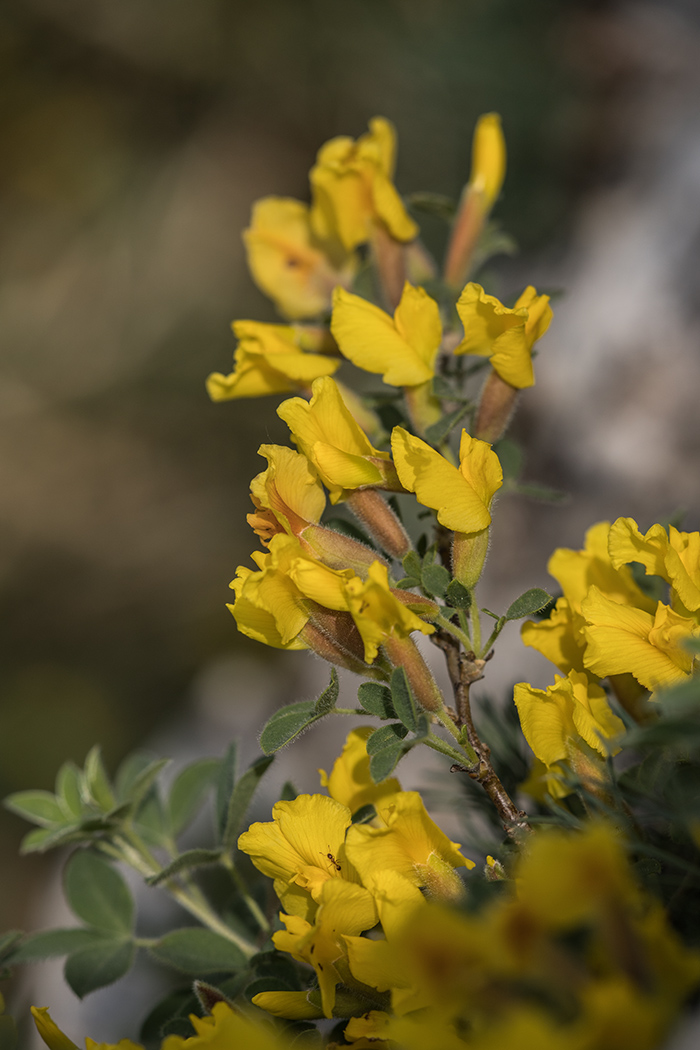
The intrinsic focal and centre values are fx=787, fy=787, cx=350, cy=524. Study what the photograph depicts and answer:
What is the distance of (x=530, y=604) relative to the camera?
577 mm

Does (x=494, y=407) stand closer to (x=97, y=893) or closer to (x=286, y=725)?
(x=286, y=725)

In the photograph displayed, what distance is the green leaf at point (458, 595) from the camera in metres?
0.58

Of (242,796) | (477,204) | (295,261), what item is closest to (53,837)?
(242,796)

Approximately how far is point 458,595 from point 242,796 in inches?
12.1

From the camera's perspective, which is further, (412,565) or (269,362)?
(269,362)

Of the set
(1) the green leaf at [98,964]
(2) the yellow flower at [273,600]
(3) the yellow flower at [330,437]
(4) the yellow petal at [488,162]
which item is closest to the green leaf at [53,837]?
(1) the green leaf at [98,964]

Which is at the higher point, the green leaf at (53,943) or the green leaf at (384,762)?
the green leaf at (384,762)

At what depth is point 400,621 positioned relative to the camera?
1.74 feet

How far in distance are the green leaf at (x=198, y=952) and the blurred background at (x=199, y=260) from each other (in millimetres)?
830

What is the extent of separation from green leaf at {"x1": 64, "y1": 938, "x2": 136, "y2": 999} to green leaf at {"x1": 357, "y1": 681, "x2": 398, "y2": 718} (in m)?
0.43

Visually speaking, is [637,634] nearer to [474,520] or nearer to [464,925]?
[474,520]

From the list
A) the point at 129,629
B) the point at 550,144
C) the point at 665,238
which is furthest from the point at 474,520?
the point at 129,629

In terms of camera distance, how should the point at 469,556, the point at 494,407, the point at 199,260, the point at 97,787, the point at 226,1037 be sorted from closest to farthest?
the point at 226,1037, the point at 469,556, the point at 494,407, the point at 97,787, the point at 199,260

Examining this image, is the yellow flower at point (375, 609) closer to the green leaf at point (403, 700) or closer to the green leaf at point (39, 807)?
the green leaf at point (403, 700)
